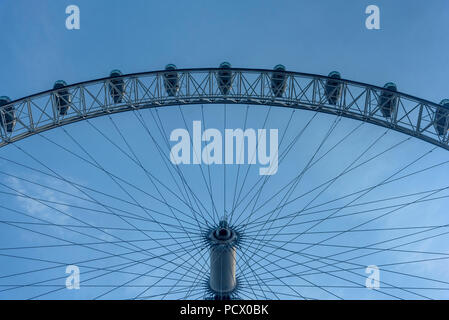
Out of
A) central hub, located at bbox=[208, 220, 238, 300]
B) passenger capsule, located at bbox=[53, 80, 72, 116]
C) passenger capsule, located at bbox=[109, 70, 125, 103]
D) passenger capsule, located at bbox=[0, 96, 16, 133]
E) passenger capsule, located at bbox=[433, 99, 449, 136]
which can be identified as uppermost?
passenger capsule, located at bbox=[109, 70, 125, 103]

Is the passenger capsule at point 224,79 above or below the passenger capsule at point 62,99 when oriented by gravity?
above

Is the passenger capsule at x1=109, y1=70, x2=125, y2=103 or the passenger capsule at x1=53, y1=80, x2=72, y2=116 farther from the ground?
the passenger capsule at x1=109, y1=70, x2=125, y2=103

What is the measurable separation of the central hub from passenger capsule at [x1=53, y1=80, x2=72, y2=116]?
999 cm

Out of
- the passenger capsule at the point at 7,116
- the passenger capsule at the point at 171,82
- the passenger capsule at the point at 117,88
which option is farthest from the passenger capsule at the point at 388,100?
the passenger capsule at the point at 7,116

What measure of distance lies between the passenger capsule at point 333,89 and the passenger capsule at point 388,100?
1.97 metres

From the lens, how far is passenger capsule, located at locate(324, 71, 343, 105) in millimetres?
23487

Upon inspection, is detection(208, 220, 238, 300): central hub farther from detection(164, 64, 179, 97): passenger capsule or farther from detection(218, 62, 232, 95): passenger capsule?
detection(164, 64, 179, 97): passenger capsule

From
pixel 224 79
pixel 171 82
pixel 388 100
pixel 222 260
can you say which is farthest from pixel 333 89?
pixel 222 260

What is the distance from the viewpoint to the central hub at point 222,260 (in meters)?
18.1

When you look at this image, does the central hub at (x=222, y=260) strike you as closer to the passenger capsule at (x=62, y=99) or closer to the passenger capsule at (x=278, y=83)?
the passenger capsule at (x=278, y=83)

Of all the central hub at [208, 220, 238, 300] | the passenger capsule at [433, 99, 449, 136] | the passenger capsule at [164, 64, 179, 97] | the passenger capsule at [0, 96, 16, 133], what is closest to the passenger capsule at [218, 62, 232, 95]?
the passenger capsule at [164, 64, 179, 97]
